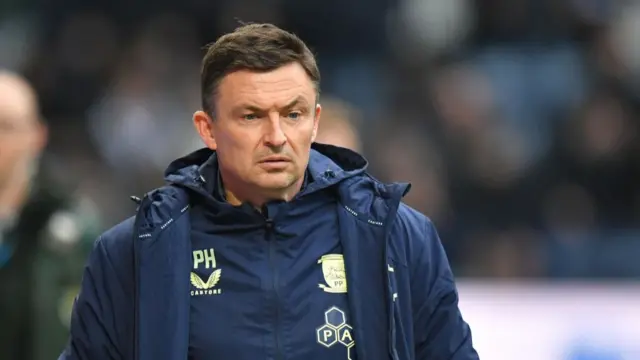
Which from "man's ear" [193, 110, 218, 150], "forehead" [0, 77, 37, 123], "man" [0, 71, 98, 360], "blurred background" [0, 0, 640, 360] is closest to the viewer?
"man's ear" [193, 110, 218, 150]

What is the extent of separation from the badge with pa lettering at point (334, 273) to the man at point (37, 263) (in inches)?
96.5

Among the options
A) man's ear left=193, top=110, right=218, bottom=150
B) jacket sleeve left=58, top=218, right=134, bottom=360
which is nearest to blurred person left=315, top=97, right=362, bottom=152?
man's ear left=193, top=110, right=218, bottom=150

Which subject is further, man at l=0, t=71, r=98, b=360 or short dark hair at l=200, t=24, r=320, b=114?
man at l=0, t=71, r=98, b=360

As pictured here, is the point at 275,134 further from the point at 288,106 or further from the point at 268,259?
the point at 268,259

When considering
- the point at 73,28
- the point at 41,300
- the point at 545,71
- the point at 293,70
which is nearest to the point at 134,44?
the point at 73,28

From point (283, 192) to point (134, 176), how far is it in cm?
483

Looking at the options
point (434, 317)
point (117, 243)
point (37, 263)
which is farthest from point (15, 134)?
point (434, 317)

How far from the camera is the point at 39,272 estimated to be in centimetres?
561

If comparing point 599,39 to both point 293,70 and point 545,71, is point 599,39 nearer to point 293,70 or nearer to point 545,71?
point 545,71

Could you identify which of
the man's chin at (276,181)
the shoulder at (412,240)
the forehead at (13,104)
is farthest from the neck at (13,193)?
the shoulder at (412,240)

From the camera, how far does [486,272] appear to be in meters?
7.31

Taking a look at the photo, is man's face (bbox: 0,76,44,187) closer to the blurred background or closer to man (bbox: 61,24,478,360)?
the blurred background

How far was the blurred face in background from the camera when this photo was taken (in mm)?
5777

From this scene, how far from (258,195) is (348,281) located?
0.34 m
